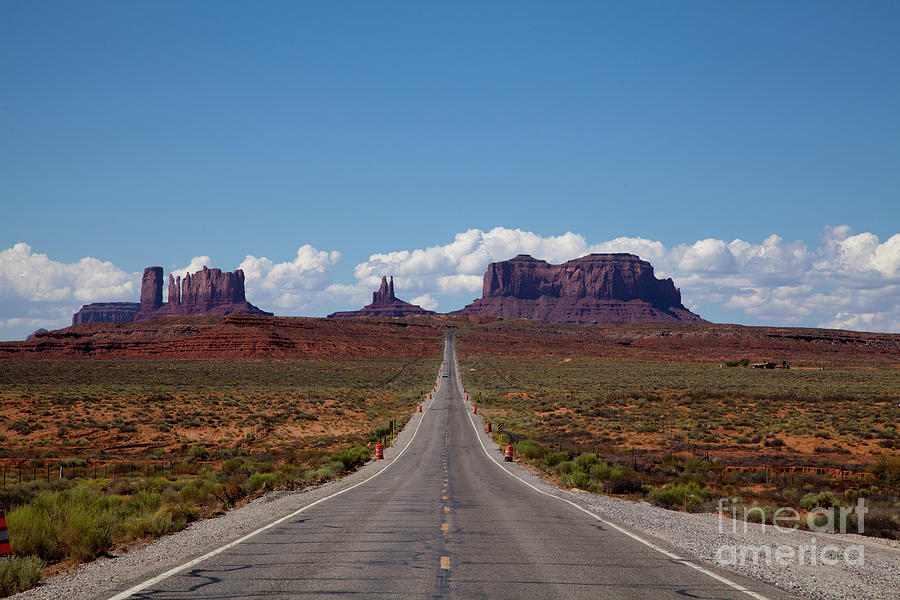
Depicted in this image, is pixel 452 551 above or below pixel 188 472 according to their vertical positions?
above

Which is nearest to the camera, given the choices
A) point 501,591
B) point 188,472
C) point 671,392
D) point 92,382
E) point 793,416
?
point 501,591

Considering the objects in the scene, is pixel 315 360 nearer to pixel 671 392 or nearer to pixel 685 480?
pixel 671 392

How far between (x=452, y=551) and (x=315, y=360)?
373ft

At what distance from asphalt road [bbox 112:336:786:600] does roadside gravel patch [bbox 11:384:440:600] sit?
57 cm

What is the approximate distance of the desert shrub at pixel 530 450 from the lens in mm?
30000

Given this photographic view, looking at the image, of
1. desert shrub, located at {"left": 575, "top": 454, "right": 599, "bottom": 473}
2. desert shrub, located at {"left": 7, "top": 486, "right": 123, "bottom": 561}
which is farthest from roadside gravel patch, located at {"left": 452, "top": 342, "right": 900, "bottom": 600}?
desert shrub, located at {"left": 7, "top": 486, "right": 123, "bottom": 561}

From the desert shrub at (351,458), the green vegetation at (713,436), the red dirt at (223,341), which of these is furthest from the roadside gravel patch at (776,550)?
the red dirt at (223,341)

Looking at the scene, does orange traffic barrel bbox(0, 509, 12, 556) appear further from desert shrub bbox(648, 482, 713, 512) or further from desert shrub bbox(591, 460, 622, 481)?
desert shrub bbox(591, 460, 622, 481)

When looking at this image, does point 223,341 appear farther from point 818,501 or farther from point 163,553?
point 163,553

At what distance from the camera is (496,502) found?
1652 cm

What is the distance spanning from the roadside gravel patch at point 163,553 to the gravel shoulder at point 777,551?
757 centimetres

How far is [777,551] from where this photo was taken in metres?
11.2

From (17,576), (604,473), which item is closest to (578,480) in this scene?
(604,473)

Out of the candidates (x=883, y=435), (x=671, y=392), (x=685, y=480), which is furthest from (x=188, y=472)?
(x=671, y=392)
